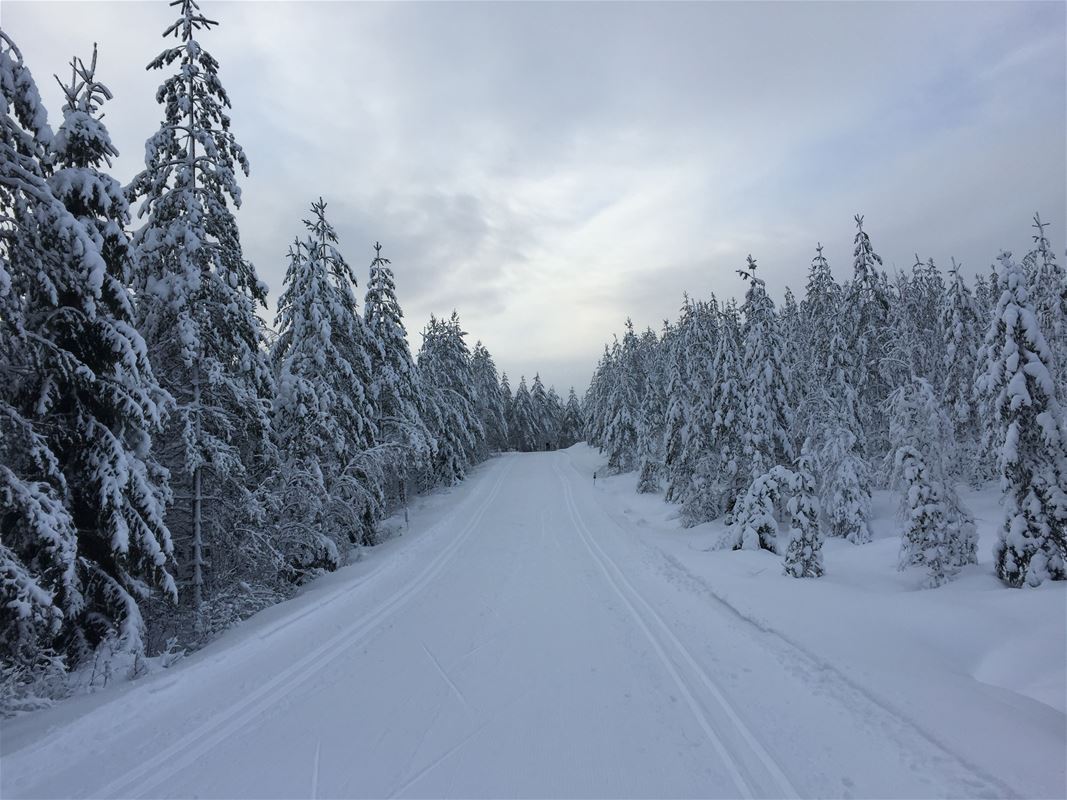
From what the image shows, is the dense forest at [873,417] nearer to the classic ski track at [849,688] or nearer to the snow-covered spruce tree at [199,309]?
the classic ski track at [849,688]

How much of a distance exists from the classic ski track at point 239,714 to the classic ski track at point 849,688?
6.81 metres

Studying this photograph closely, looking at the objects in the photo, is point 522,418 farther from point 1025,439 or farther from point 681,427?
point 1025,439

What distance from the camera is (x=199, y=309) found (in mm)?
10930

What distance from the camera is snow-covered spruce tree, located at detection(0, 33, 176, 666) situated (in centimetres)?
634

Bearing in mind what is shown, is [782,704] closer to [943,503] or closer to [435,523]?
[943,503]

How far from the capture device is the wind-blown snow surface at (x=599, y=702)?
474 cm

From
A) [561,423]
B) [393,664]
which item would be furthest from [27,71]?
[561,423]

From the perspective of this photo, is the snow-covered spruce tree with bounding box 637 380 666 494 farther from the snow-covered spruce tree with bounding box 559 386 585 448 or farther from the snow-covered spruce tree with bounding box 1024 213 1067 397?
the snow-covered spruce tree with bounding box 559 386 585 448

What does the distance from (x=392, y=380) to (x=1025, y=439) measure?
20923 mm

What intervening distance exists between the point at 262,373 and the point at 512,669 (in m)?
8.70

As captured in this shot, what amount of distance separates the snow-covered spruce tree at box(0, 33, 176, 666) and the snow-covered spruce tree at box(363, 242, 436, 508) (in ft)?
43.8

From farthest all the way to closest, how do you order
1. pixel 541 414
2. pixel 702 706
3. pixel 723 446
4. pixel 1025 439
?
1. pixel 541 414
2. pixel 723 446
3. pixel 1025 439
4. pixel 702 706

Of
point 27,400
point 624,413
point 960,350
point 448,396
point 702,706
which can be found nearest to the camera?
point 702,706

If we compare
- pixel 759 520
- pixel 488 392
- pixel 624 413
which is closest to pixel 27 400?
pixel 759 520
